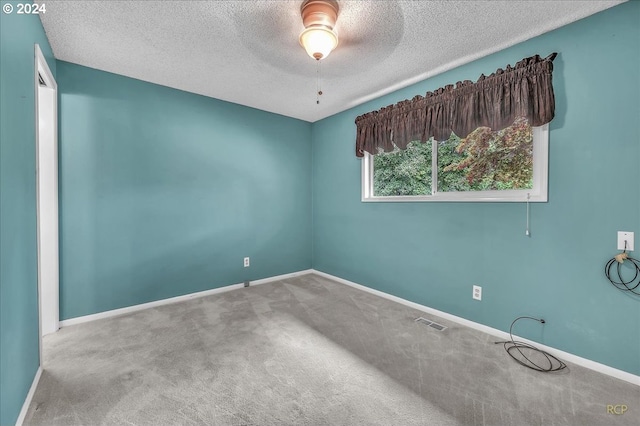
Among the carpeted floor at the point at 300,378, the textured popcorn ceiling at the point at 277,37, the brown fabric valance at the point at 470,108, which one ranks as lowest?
the carpeted floor at the point at 300,378

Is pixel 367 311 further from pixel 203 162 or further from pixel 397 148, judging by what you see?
pixel 203 162

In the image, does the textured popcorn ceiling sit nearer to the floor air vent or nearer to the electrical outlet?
the electrical outlet

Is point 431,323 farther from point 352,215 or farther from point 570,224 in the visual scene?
point 352,215

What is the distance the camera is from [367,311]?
2.83 meters

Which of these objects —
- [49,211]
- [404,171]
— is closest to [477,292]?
[404,171]

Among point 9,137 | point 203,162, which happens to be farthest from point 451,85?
point 9,137

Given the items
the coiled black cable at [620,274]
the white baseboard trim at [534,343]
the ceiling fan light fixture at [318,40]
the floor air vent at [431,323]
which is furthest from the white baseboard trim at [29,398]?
the coiled black cable at [620,274]

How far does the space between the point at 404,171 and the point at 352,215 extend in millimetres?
910

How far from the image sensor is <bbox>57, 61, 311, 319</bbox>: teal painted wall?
2.55 meters

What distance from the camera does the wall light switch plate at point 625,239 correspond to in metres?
1.73

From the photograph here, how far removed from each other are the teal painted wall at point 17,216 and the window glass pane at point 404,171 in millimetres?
3104

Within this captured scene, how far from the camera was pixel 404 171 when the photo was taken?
317 centimetres

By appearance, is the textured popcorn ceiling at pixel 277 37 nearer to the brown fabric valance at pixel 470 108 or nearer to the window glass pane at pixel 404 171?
the brown fabric valance at pixel 470 108

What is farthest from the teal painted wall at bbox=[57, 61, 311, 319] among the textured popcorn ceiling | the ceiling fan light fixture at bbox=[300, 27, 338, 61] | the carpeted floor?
the ceiling fan light fixture at bbox=[300, 27, 338, 61]
